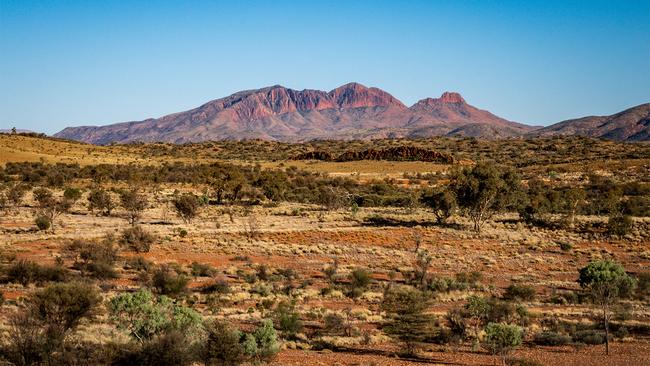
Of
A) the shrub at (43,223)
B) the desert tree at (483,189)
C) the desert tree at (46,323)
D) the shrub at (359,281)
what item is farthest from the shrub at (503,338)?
the shrub at (43,223)

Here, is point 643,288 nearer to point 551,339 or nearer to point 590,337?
point 590,337

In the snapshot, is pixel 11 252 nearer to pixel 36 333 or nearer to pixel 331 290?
pixel 331 290

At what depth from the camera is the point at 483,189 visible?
1855 inches

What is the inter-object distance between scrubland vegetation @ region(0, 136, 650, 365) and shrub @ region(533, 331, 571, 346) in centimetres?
8

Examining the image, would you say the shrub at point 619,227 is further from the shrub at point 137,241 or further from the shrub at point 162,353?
the shrub at point 162,353

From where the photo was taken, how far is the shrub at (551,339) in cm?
1975

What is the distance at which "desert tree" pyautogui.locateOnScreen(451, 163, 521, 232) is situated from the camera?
4716 centimetres

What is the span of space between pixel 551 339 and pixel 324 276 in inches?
557

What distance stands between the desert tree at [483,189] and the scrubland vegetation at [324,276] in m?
0.13

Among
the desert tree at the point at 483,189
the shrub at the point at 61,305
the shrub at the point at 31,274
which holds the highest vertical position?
the desert tree at the point at 483,189

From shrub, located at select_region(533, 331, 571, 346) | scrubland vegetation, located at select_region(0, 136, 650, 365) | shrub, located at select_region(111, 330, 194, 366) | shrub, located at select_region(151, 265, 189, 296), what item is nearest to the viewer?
shrub, located at select_region(111, 330, 194, 366)

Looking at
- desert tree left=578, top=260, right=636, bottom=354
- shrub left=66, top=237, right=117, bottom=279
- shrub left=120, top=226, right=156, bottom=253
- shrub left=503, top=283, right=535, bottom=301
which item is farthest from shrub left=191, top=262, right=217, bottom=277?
desert tree left=578, top=260, right=636, bottom=354

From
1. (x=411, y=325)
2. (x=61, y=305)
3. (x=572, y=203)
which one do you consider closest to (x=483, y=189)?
(x=572, y=203)

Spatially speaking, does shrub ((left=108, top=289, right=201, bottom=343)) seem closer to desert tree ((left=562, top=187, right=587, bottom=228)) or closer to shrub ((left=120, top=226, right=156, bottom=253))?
shrub ((left=120, top=226, right=156, bottom=253))
